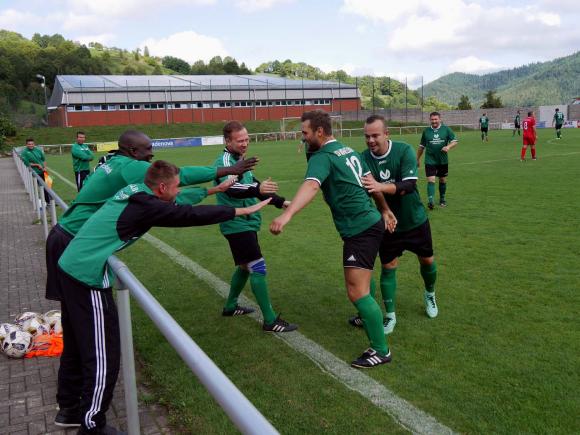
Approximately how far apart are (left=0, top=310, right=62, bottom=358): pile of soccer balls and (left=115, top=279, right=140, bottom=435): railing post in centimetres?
228

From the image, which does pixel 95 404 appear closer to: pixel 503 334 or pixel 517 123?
pixel 503 334

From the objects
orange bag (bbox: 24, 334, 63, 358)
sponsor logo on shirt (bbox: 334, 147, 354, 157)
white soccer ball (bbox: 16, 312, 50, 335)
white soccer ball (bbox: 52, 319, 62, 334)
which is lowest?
orange bag (bbox: 24, 334, 63, 358)

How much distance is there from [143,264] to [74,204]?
4.04 meters

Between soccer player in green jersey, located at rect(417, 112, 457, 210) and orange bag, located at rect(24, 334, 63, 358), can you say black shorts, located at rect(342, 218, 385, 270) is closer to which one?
orange bag, located at rect(24, 334, 63, 358)

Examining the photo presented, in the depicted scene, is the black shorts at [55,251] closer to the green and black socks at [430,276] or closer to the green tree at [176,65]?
the green and black socks at [430,276]

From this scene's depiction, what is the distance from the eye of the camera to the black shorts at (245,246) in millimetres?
4961

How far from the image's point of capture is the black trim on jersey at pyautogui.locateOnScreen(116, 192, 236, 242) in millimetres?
3023

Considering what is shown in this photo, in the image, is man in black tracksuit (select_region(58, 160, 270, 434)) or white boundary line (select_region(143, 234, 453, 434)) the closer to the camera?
man in black tracksuit (select_region(58, 160, 270, 434))

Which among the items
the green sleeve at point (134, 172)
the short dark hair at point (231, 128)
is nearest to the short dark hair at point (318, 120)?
the short dark hair at point (231, 128)

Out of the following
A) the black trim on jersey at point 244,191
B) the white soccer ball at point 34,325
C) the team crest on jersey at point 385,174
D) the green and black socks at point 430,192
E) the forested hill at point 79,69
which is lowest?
the white soccer ball at point 34,325

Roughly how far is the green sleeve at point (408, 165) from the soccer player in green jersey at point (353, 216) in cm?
79

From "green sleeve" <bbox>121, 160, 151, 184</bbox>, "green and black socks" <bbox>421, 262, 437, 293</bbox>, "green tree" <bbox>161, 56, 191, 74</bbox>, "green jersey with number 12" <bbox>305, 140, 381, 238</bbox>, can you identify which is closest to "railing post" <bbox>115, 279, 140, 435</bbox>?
"green sleeve" <bbox>121, 160, 151, 184</bbox>

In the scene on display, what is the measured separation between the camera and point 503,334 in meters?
4.55

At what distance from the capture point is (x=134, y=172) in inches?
139
